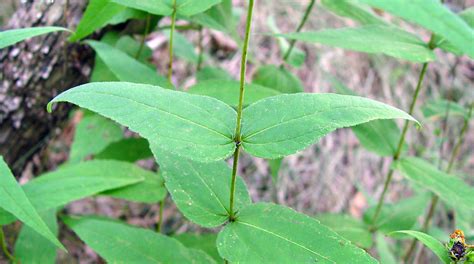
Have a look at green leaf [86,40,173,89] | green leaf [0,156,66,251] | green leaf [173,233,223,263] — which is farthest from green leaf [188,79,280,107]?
green leaf [0,156,66,251]

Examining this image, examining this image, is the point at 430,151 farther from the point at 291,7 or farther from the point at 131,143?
the point at 131,143

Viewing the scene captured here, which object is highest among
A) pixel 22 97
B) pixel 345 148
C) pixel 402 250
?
pixel 22 97

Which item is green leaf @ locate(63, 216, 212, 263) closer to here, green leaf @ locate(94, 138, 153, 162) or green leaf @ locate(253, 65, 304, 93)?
green leaf @ locate(94, 138, 153, 162)

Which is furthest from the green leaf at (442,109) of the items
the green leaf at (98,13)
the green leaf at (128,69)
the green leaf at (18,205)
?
the green leaf at (18,205)

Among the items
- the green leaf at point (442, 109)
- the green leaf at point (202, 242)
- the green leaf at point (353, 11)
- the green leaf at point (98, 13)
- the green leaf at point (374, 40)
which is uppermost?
the green leaf at point (353, 11)

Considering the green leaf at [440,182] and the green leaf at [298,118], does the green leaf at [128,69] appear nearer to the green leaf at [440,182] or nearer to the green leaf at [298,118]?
the green leaf at [298,118]

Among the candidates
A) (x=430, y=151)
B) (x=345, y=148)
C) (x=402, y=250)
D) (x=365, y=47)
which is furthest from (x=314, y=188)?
(x=365, y=47)
